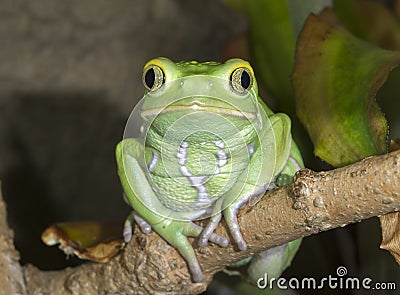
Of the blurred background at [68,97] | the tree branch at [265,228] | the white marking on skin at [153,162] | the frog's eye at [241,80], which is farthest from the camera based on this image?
the blurred background at [68,97]

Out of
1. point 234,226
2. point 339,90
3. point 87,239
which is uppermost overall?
point 339,90

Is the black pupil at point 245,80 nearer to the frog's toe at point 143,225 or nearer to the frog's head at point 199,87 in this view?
the frog's head at point 199,87

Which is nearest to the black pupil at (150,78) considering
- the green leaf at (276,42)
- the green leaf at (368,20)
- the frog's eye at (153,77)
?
the frog's eye at (153,77)

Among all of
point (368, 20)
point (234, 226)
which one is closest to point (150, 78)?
point (234, 226)

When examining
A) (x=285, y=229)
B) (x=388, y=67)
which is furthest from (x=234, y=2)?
(x=285, y=229)

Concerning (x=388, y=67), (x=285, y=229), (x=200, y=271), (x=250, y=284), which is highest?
(x=388, y=67)

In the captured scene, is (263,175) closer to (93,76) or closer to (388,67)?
(388,67)

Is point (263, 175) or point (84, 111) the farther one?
point (84, 111)

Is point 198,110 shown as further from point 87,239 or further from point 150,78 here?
point 87,239
